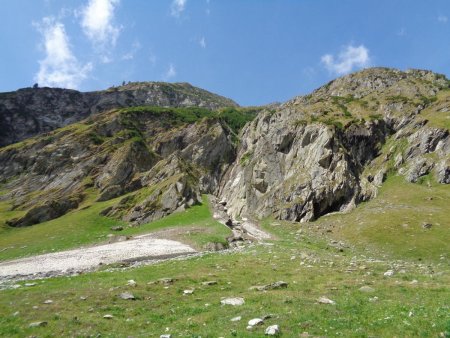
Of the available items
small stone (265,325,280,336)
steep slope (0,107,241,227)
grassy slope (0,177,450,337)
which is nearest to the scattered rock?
grassy slope (0,177,450,337)

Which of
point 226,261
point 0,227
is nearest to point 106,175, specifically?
point 0,227

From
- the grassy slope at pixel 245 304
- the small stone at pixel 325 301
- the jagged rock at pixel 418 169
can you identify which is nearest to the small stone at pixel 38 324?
the grassy slope at pixel 245 304

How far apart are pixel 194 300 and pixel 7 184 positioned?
146 metres

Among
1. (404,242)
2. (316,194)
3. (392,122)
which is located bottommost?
(404,242)

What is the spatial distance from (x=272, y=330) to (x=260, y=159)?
96.6 m

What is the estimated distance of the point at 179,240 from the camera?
2274 inches

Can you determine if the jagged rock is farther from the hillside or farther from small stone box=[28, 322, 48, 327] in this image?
small stone box=[28, 322, 48, 327]

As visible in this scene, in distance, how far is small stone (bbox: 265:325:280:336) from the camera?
15.2 m

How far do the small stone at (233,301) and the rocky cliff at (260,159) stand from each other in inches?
2364

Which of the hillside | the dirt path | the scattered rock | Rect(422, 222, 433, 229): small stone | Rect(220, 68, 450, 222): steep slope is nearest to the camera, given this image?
the hillside

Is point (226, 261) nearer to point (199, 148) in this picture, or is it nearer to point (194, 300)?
point (194, 300)

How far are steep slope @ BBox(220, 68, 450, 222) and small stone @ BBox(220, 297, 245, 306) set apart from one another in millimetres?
59599

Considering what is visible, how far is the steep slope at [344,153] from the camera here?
82938 mm

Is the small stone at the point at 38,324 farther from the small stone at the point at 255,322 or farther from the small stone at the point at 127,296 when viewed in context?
the small stone at the point at 255,322
